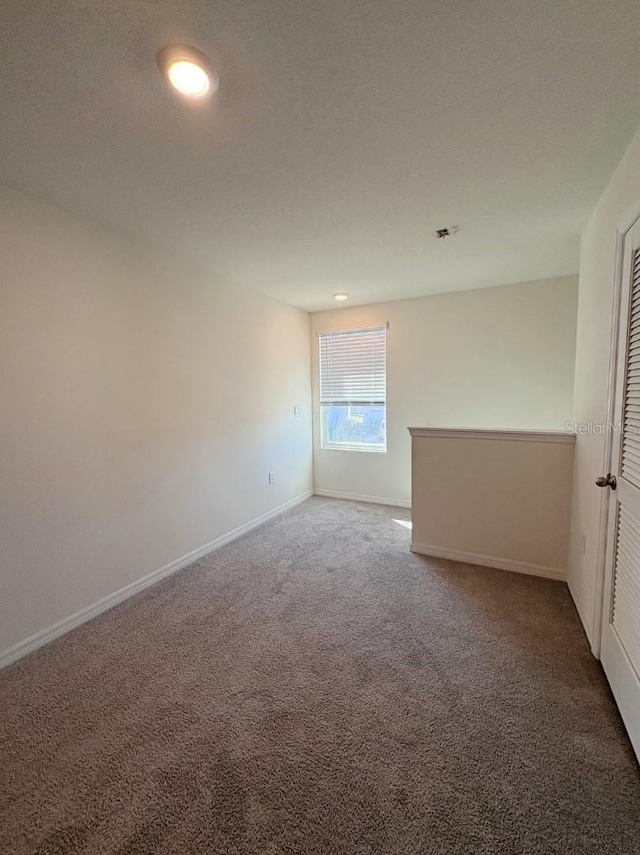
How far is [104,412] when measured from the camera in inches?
89.2

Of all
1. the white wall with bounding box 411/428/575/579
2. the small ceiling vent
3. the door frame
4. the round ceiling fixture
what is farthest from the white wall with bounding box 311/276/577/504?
the round ceiling fixture

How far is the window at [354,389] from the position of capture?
14.1 feet

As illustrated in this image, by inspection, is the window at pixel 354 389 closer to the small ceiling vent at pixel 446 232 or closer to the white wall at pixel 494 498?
the white wall at pixel 494 498

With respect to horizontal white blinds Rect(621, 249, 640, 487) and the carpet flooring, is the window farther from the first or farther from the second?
horizontal white blinds Rect(621, 249, 640, 487)

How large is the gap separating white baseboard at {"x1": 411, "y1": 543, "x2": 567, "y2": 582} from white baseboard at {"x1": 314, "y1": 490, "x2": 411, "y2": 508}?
123cm

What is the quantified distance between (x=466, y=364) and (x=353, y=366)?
4.38 feet

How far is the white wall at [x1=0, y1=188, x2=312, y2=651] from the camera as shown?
1.87 metres

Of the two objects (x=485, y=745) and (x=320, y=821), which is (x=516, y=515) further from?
(x=320, y=821)

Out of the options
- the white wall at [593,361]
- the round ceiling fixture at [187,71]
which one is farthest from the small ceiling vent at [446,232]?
the round ceiling fixture at [187,71]

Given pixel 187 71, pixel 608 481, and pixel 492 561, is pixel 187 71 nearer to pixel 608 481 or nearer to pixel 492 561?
pixel 608 481

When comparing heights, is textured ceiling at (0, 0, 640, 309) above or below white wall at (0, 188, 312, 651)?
above

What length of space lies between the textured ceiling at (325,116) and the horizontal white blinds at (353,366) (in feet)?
6.15

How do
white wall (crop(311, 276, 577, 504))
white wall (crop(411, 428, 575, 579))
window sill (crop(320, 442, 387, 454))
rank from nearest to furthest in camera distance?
white wall (crop(411, 428, 575, 579))
white wall (crop(311, 276, 577, 504))
window sill (crop(320, 442, 387, 454))

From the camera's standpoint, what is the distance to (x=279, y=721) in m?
1.48
